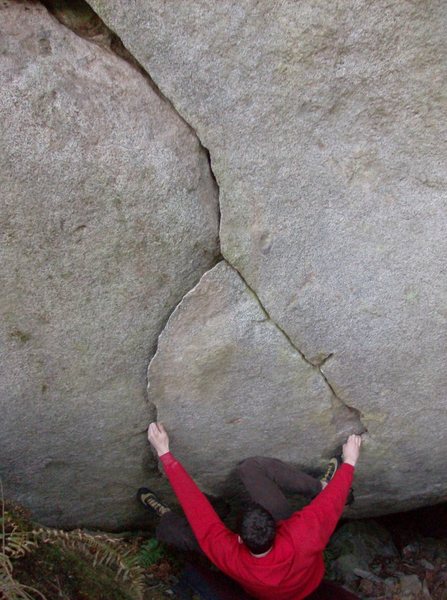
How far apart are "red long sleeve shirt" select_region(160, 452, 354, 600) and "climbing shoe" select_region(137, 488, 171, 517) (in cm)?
74

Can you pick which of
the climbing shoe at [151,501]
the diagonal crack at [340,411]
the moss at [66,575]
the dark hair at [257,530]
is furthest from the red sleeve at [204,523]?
the diagonal crack at [340,411]

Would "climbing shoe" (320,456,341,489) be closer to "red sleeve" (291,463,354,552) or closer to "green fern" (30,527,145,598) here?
"red sleeve" (291,463,354,552)

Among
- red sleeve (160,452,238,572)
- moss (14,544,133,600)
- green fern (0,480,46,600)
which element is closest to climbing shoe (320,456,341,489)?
red sleeve (160,452,238,572)

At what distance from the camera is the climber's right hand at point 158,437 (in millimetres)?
3527

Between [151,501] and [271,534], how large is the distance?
132 centimetres

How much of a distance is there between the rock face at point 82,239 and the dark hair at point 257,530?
0.95 m

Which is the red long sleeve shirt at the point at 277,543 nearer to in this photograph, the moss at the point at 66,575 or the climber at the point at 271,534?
the climber at the point at 271,534

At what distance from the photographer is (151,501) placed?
4051 millimetres

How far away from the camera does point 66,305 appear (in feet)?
9.77

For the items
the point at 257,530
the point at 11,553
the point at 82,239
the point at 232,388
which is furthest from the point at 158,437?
the point at 82,239

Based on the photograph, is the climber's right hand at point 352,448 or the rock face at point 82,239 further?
the climber's right hand at point 352,448

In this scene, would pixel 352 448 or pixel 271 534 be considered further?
pixel 352 448

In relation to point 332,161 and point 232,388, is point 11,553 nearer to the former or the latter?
point 232,388

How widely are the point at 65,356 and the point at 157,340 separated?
516 millimetres
